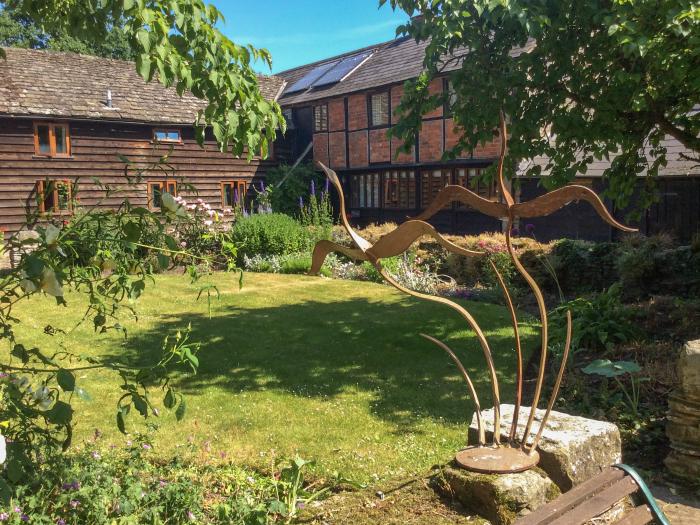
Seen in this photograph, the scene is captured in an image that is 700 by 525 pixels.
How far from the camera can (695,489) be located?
13.5 ft

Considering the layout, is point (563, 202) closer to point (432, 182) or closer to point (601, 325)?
point (601, 325)

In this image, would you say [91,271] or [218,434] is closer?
[91,271]

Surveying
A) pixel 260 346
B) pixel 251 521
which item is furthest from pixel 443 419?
pixel 260 346

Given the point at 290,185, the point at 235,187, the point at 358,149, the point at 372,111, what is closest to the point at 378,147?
the point at 358,149

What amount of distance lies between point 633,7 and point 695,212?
400 inches

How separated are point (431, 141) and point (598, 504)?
18389mm

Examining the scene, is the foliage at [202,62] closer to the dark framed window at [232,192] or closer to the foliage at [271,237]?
the foliage at [271,237]

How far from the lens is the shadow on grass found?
244 inches

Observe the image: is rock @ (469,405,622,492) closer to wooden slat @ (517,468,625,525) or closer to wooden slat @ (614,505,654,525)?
wooden slat @ (517,468,625,525)

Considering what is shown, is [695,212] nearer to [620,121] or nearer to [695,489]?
[620,121]

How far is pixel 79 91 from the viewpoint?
20.3m

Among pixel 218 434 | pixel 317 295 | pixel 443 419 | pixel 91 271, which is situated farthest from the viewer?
pixel 317 295

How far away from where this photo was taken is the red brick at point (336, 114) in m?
22.7

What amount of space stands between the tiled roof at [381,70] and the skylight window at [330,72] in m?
0.21
